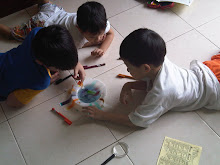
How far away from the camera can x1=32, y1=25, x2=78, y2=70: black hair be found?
92 cm

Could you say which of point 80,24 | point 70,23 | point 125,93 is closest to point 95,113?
point 125,93

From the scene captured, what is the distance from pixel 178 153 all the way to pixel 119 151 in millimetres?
271

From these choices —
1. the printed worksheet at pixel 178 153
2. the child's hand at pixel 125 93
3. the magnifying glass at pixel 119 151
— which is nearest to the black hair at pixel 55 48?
the child's hand at pixel 125 93

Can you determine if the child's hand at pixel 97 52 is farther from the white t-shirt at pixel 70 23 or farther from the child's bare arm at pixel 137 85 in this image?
the child's bare arm at pixel 137 85

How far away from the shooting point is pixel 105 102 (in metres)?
1.22

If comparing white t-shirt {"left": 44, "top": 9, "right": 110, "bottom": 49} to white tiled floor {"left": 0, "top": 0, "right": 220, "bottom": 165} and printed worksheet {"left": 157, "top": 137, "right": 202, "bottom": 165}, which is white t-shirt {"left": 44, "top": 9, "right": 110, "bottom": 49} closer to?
white tiled floor {"left": 0, "top": 0, "right": 220, "bottom": 165}

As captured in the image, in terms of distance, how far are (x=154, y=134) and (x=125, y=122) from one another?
0.15 metres

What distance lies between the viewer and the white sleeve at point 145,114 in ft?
3.36

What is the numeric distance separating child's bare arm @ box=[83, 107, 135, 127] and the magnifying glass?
103 millimetres

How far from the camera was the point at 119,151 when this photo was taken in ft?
3.49

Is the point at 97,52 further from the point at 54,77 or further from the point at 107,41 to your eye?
the point at 54,77

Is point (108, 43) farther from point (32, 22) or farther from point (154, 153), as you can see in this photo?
point (154, 153)

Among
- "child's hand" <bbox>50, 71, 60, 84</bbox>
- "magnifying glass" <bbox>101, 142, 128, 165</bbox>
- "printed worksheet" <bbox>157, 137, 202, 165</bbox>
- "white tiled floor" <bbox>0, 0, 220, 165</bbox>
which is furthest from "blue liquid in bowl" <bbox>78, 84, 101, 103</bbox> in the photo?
"printed worksheet" <bbox>157, 137, 202, 165</bbox>

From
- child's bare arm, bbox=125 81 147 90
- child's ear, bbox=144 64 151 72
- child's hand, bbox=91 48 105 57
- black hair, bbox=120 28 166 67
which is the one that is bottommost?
child's bare arm, bbox=125 81 147 90
